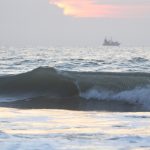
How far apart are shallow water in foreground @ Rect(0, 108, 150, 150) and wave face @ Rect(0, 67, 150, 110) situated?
192 inches

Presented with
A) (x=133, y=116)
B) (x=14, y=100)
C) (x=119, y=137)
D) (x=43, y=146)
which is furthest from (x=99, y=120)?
(x=14, y=100)

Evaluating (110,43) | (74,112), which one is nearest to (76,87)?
(74,112)

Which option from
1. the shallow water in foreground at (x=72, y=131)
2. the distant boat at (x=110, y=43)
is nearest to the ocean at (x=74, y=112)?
the shallow water in foreground at (x=72, y=131)

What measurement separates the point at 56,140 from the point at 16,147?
2.65 ft

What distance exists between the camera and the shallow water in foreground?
7516mm

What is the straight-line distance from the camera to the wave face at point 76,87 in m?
16.7

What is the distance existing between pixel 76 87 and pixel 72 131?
9.31 metres

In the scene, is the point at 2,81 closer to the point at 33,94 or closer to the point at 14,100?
the point at 33,94

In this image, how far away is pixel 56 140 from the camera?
7.89m

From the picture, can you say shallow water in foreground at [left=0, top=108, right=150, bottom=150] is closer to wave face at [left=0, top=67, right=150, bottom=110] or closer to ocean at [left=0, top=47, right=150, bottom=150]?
ocean at [left=0, top=47, right=150, bottom=150]

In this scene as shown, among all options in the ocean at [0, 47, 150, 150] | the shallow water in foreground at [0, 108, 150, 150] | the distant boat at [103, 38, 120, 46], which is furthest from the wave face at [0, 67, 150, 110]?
the distant boat at [103, 38, 120, 46]

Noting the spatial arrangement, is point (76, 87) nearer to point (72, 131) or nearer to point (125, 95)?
point (125, 95)

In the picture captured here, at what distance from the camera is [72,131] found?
8.77 meters

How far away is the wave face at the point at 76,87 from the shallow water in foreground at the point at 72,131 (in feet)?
16.0
